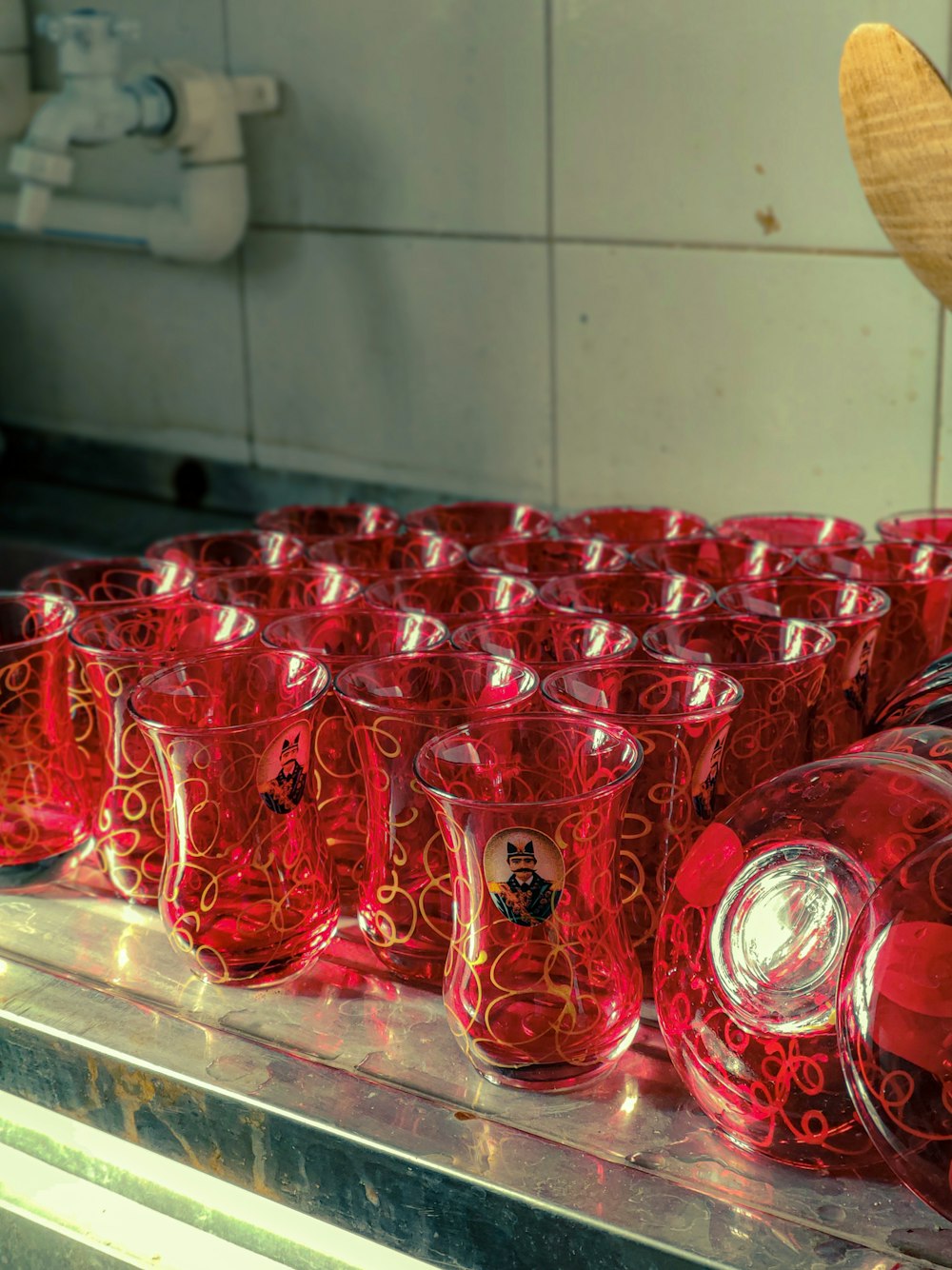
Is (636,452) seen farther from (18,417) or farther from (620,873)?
(18,417)

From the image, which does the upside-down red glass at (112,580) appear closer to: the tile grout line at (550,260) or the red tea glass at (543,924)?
the red tea glass at (543,924)

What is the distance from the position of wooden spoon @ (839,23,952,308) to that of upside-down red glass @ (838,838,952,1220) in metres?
0.29

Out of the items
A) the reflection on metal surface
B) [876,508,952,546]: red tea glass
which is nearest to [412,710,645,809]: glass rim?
the reflection on metal surface

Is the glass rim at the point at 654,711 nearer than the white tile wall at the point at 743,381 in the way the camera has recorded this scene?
Yes

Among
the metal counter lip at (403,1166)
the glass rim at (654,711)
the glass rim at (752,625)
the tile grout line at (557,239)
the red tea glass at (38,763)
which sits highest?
the tile grout line at (557,239)

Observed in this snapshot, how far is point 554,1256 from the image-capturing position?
45cm

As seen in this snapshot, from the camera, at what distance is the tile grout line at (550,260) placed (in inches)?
47.7

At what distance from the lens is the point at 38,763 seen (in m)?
0.67

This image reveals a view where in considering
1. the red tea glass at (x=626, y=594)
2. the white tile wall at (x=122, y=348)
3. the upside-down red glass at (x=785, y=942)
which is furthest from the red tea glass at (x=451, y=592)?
the white tile wall at (x=122, y=348)

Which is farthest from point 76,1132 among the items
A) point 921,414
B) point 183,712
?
Result: point 921,414

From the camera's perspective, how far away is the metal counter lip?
43 centimetres

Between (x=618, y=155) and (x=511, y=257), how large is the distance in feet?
0.47

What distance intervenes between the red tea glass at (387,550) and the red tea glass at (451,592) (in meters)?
0.05

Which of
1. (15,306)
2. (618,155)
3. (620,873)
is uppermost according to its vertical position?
(618,155)
